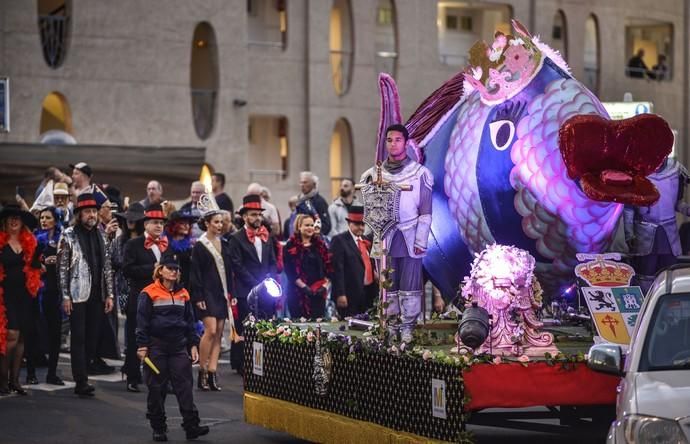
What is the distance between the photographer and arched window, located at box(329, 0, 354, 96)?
36656 millimetres

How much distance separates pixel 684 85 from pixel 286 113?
1368 centimetres

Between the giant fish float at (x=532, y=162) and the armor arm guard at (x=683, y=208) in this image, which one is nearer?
the giant fish float at (x=532, y=162)

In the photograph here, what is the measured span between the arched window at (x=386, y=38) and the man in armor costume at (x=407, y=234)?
23.3 m

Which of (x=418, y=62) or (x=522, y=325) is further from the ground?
(x=418, y=62)

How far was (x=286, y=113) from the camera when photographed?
117ft

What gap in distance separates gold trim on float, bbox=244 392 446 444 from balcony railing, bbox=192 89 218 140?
19.6m

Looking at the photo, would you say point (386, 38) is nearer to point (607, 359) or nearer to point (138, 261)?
point (138, 261)

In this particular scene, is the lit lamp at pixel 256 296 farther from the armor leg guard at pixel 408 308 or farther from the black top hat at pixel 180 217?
the armor leg guard at pixel 408 308

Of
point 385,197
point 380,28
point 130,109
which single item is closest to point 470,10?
point 380,28

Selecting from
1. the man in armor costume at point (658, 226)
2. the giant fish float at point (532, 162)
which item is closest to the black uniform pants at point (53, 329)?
the giant fish float at point (532, 162)

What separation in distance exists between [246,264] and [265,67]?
17.8 m

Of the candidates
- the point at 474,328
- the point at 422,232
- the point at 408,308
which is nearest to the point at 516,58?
the point at 422,232

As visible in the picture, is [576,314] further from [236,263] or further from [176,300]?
[236,263]

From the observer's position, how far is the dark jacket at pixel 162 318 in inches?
551
